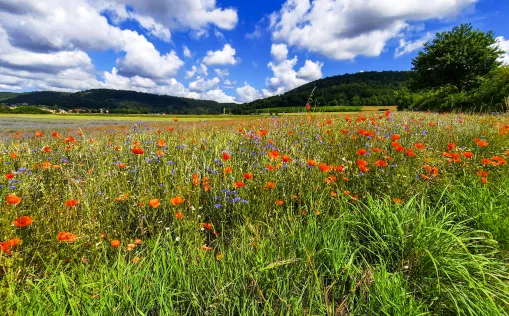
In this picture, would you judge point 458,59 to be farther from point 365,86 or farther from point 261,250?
point 365,86

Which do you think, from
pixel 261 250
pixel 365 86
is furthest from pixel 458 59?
pixel 365 86

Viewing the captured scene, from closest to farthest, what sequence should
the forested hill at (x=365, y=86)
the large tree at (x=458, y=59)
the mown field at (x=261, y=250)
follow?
the mown field at (x=261, y=250) → the large tree at (x=458, y=59) → the forested hill at (x=365, y=86)

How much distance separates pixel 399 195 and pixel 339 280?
178 cm

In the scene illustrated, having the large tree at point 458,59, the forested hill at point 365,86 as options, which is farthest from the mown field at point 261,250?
the large tree at point 458,59

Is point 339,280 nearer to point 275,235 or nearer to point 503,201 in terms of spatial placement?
point 275,235

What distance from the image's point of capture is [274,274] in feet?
5.84

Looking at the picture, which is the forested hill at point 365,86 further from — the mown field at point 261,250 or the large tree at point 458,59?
the mown field at point 261,250

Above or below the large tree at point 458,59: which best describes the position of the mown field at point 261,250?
below

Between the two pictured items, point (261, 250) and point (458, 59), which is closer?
point (261, 250)

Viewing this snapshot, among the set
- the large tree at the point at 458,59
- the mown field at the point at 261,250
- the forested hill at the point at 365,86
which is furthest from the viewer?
the forested hill at the point at 365,86

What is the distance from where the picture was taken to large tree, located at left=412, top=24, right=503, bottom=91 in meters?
34.3

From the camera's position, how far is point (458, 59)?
34.2m

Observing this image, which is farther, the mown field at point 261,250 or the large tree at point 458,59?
the large tree at point 458,59

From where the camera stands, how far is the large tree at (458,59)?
112ft
